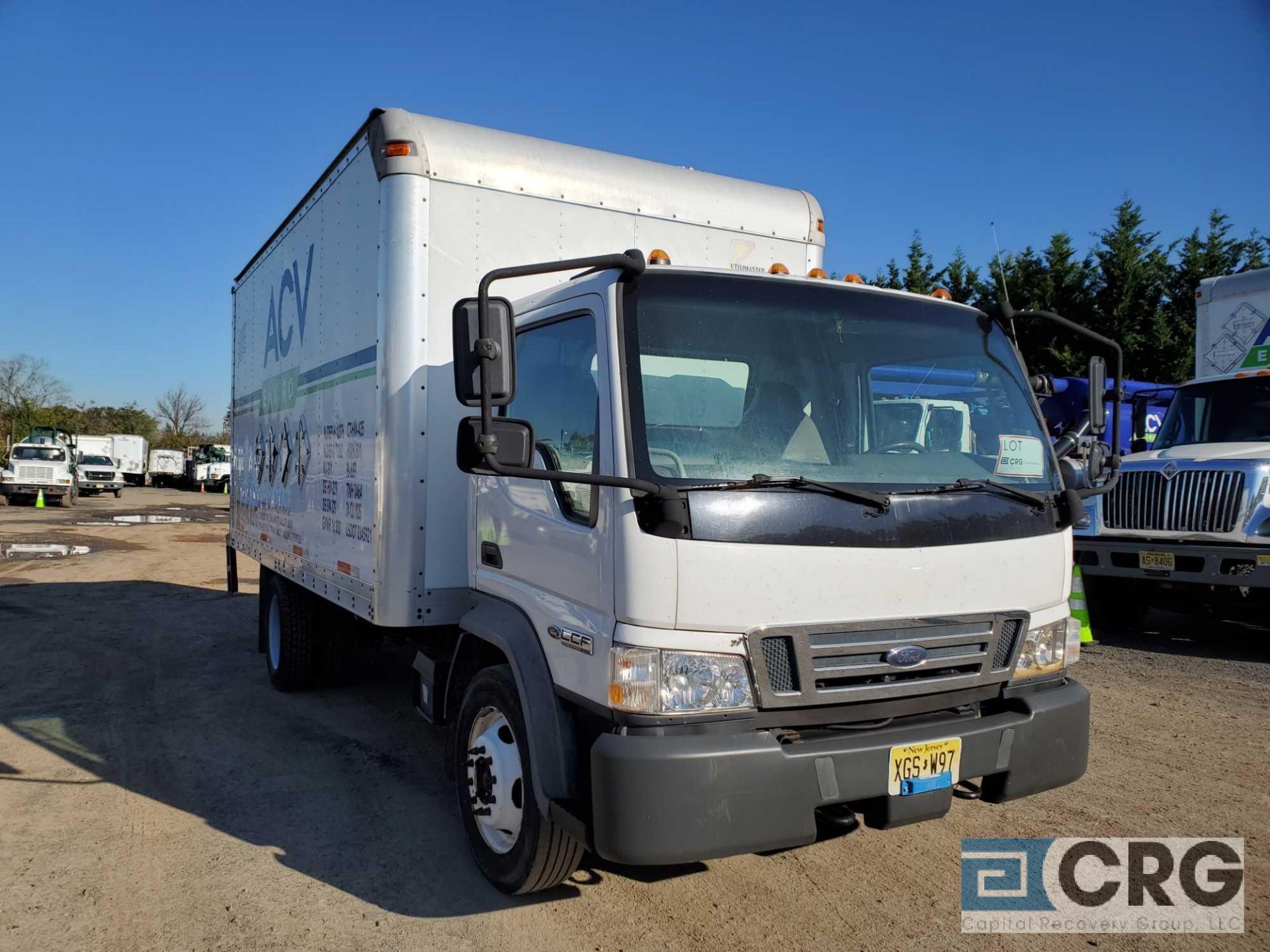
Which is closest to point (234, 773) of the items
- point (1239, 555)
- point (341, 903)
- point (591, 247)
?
point (341, 903)

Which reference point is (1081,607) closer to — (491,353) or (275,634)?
(275,634)

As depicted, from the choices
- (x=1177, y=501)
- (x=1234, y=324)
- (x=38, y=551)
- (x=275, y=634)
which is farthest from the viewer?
(x=38, y=551)

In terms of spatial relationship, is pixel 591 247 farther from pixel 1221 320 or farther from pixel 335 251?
pixel 1221 320

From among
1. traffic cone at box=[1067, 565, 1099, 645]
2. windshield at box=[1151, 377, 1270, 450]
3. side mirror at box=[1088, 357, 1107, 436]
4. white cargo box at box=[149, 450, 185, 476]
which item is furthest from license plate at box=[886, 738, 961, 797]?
white cargo box at box=[149, 450, 185, 476]

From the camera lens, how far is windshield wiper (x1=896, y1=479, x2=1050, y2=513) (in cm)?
322

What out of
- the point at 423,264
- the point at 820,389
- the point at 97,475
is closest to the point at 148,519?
the point at 97,475

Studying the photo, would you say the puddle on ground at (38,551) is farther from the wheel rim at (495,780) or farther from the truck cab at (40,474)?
the wheel rim at (495,780)

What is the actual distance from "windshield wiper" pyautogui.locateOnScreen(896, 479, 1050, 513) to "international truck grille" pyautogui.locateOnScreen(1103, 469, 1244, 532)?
16.7 ft

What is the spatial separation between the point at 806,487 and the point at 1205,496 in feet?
22.4

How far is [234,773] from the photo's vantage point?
201 inches

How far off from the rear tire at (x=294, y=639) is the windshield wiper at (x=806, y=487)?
4.53 meters

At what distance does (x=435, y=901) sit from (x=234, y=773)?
82.0 inches

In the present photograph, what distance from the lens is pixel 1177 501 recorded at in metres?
8.31

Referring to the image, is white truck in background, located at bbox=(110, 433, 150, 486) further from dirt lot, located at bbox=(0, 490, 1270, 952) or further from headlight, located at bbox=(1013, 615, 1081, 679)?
headlight, located at bbox=(1013, 615, 1081, 679)
